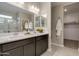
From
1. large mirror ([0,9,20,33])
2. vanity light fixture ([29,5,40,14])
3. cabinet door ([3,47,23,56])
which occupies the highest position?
vanity light fixture ([29,5,40,14])

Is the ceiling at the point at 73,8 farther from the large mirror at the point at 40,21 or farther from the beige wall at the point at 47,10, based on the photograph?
the large mirror at the point at 40,21

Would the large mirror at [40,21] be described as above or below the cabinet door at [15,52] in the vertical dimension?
above

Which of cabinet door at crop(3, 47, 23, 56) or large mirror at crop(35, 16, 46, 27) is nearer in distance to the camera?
cabinet door at crop(3, 47, 23, 56)

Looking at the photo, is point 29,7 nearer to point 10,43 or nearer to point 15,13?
point 15,13

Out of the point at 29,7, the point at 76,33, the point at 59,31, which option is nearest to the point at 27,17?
the point at 29,7

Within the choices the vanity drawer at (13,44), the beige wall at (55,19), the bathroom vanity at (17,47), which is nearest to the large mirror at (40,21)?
the beige wall at (55,19)

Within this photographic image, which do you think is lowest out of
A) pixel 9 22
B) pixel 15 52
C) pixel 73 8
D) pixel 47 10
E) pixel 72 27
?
pixel 15 52

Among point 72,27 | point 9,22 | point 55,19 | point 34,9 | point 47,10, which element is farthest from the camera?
point 72,27

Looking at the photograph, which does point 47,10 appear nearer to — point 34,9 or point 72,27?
point 34,9

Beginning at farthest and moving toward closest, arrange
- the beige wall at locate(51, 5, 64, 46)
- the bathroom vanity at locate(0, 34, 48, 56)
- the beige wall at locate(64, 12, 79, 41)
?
the beige wall at locate(51, 5, 64, 46) → the beige wall at locate(64, 12, 79, 41) → the bathroom vanity at locate(0, 34, 48, 56)

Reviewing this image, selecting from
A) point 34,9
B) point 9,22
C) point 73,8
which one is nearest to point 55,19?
point 73,8

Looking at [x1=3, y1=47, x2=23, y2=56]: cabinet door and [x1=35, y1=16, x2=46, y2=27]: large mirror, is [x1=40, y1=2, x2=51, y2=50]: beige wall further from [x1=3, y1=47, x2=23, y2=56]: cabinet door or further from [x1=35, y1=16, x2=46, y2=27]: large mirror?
[x1=3, y1=47, x2=23, y2=56]: cabinet door

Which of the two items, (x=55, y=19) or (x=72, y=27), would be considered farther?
(x=72, y=27)

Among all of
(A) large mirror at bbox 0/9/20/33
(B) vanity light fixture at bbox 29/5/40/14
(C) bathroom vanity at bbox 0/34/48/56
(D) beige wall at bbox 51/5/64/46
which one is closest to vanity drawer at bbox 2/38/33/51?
(C) bathroom vanity at bbox 0/34/48/56
